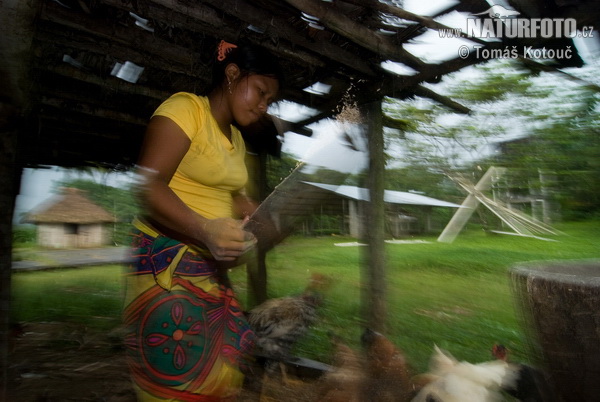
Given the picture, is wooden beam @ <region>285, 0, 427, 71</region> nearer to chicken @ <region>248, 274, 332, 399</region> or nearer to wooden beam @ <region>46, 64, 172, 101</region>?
chicken @ <region>248, 274, 332, 399</region>

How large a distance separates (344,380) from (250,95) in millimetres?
1258

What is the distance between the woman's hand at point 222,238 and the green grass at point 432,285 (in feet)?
4.45

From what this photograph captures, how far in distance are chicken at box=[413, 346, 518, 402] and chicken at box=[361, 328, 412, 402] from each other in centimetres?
12

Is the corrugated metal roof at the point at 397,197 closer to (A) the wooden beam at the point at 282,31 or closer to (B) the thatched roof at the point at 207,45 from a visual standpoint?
(B) the thatched roof at the point at 207,45

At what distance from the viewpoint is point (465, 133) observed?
3.46 metres

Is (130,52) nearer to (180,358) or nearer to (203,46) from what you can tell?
(203,46)

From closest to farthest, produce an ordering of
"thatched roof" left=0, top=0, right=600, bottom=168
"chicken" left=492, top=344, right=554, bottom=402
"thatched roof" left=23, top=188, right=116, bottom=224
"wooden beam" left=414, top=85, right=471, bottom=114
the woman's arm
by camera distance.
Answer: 1. the woman's arm
2. "chicken" left=492, top=344, right=554, bottom=402
3. "thatched roof" left=0, top=0, right=600, bottom=168
4. "wooden beam" left=414, top=85, right=471, bottom=114
5. "thatched roof" left=23, top=188, right=116, bottom=224

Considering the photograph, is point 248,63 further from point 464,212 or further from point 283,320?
point 464,212

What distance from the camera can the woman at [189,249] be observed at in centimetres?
125

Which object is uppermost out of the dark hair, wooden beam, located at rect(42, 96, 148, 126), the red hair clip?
wooden beam, located at rect(42, 96, 148, 126)

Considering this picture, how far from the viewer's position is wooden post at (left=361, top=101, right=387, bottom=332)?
304cm

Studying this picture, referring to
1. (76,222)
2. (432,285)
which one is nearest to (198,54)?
(432,285)

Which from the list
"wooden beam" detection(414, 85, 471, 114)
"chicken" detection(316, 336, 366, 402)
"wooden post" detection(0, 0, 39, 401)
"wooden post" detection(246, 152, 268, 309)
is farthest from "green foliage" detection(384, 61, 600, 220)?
"wooden post" detection(0, 0, 39, 401)

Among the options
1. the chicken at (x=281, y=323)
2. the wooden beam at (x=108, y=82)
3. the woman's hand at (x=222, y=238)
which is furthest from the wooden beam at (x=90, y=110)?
the woman's hand at (x=222, y=238)
